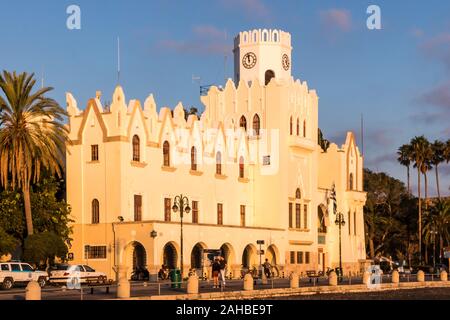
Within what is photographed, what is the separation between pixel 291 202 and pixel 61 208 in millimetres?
23294

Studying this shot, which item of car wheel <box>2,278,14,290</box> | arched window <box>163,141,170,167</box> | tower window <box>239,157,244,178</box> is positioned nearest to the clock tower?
tower window <box>239,157,244,178</box>

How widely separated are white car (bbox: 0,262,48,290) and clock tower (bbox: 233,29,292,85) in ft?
118

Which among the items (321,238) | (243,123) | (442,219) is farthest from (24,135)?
(442,219)

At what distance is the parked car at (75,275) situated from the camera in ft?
196

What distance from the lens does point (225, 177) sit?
81000 mm

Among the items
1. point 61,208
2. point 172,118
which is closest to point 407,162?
point 172,118

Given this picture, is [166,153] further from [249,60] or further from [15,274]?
[15,274]

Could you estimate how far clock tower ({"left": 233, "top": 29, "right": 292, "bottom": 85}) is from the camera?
89500mm

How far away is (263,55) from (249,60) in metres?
1.42
